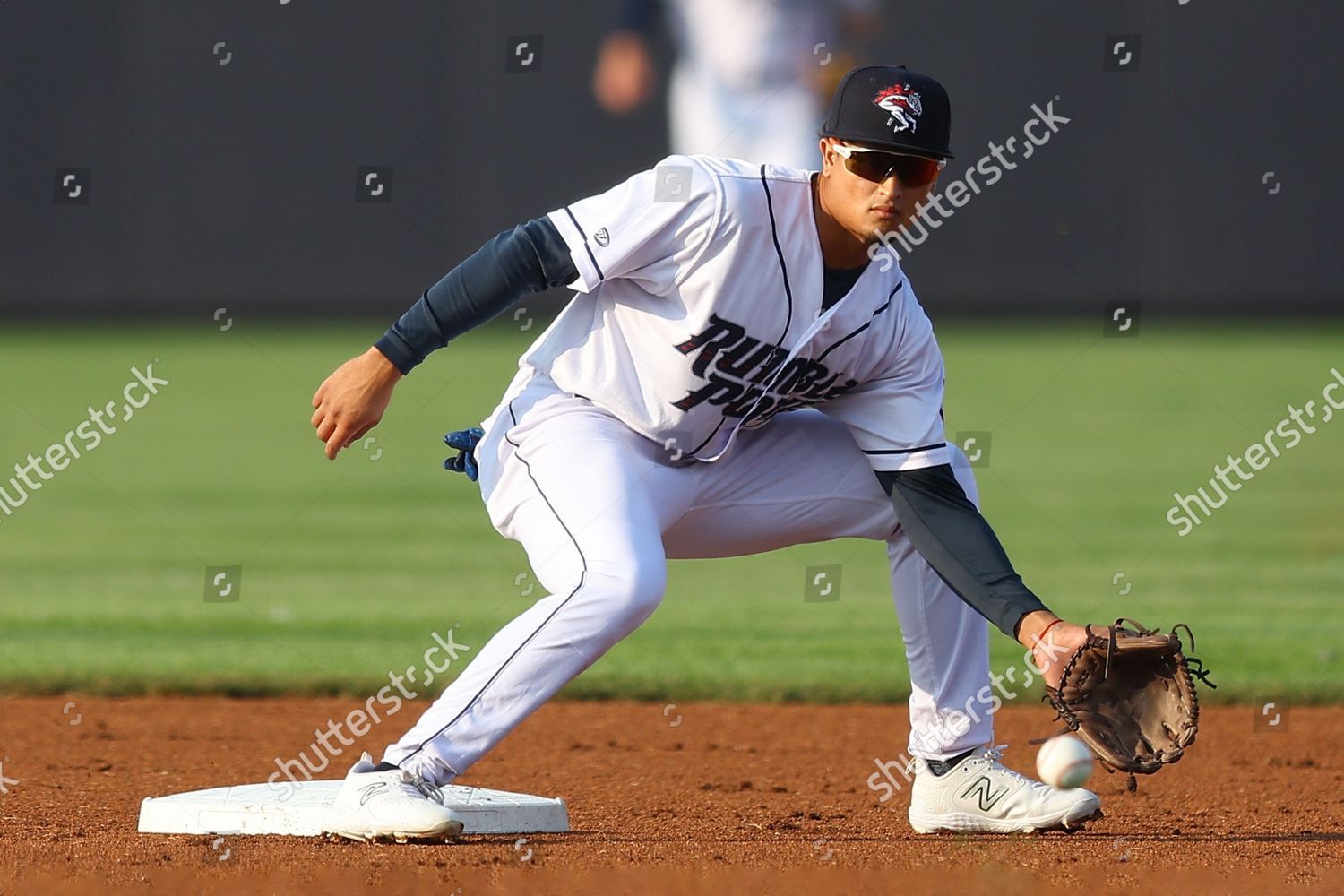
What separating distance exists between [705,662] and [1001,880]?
311 centimetres

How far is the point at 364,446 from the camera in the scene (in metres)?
10.7

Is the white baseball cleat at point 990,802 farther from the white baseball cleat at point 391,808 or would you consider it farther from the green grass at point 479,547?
the green grass at point 479,547

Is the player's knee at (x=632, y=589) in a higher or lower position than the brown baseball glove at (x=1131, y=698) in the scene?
higher

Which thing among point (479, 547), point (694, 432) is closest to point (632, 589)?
point (694, 432)

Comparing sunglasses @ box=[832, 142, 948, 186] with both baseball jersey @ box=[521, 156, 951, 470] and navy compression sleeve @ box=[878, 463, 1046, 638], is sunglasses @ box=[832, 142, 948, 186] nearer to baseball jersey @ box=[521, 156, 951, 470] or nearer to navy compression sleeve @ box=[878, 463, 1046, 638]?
baseball jersey @ box=[521, 156, 951, 470]

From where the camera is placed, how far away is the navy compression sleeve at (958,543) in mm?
3113

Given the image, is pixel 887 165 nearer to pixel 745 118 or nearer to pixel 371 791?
pixel 371 791

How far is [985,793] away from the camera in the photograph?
3420mm

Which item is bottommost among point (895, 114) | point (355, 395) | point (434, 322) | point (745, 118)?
point (745, 118)

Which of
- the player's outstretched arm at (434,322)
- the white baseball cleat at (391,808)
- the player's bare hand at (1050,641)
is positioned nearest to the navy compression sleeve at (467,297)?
the player's outstretched arm at (434,322)

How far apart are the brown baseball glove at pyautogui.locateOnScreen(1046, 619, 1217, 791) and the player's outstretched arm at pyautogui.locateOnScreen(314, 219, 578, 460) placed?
121 cm

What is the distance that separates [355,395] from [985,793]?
1534mm

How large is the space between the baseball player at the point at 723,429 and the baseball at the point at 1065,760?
0.17 m

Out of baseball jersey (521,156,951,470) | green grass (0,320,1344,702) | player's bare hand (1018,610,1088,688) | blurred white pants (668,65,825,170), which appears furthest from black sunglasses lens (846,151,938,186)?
blurred white pants (668,65,825,170)
